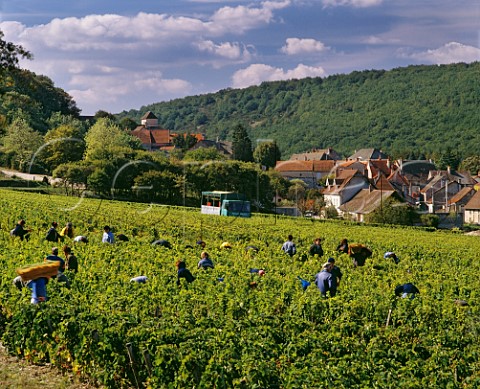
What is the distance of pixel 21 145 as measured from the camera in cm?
8619

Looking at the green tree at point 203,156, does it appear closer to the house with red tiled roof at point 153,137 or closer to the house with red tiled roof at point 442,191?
the house with red tiled roof at point 442,191

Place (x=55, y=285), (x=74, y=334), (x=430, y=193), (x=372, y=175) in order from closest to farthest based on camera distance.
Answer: (x=74, y=334) < (x=55, y=285) < (x=430, y=193) < (x=372, y=175)

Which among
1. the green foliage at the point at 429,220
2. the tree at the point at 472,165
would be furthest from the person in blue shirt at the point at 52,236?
the tree at the point at 472,165

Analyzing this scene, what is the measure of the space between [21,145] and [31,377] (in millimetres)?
79500

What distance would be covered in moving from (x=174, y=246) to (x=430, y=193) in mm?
97493

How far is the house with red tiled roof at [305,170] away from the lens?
14950 centimetres

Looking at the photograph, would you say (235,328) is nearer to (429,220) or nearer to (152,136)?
(429,220)

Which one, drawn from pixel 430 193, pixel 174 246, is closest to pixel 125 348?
pixel 174 246

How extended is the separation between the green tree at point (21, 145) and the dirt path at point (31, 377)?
7407cm

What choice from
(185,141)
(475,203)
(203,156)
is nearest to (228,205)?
(203,156)

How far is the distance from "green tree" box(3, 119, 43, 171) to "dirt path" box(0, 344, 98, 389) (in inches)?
2916

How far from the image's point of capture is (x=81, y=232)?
28.9 m

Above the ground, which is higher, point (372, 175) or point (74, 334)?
point (372, 175)

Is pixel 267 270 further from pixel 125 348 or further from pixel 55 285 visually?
pixel 125 348
